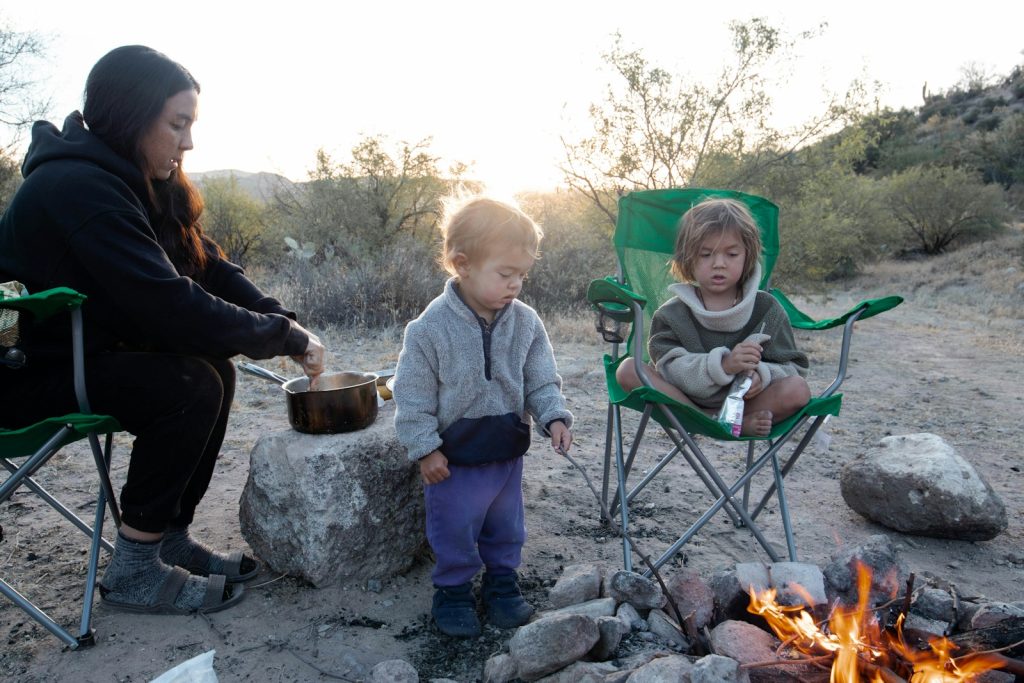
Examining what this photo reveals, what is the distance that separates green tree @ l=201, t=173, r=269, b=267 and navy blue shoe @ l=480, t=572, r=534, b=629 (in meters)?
11.3

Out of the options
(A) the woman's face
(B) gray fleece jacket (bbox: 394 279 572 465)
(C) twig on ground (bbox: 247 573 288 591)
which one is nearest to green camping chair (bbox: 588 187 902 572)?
(B) gray fleece jacket (bbox: 394 279 572 465)

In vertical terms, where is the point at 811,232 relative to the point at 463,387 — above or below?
above

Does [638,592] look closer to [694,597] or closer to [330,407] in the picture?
[694,597]

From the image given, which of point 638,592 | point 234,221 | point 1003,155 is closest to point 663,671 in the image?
point 638,592

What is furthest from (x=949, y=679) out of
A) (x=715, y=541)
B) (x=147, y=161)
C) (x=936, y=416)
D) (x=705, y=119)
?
(x=705, y=119)

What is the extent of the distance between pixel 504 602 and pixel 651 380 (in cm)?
89

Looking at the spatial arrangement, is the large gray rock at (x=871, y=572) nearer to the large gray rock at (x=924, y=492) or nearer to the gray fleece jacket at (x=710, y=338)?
the gray fleece jacket at (x=710, y=338)

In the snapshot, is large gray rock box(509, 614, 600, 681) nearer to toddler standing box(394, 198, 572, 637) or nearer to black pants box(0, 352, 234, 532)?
toddler standing box(394, 198, 572, 637)

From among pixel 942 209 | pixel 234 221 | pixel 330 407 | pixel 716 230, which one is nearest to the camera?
pixel 330 407

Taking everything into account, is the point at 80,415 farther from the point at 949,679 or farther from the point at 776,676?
the point at 949,679

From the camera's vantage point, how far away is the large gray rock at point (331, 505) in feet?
7.18

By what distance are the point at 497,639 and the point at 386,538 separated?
0.52 meters

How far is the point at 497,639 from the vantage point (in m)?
2.00

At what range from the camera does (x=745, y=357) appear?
235 cm
